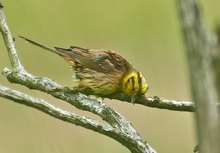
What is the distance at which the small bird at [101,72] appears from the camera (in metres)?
3.27

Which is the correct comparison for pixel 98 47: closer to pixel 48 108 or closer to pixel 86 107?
pixel 86 107

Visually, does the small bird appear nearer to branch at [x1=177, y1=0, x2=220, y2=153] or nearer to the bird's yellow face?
the bird's yellow face

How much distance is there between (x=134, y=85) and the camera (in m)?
3.15

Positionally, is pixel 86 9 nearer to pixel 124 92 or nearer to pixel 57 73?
pixel 57 73

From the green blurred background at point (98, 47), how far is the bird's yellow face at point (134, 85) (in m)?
1.10

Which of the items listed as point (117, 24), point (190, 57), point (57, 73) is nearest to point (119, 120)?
point (190, 57)

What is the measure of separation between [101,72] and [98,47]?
3.12 meters

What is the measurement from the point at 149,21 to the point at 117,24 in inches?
10.7

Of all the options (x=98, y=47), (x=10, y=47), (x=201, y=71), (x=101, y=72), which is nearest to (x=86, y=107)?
(x=10, y=47)

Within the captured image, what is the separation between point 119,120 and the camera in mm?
2301

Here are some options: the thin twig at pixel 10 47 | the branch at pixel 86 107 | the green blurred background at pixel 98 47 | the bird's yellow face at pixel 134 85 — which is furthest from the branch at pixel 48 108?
the green blurred background at pixel 98 47

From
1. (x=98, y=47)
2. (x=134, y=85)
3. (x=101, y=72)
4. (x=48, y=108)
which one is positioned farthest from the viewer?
(x=98, y=47)

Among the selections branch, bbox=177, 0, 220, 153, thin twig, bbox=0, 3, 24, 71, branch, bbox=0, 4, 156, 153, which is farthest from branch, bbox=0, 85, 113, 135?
branch, bbox=177, 0, 220, 153

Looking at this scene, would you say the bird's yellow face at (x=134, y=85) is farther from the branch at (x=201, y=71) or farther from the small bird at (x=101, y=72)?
the branch at (x=201, y=71)
